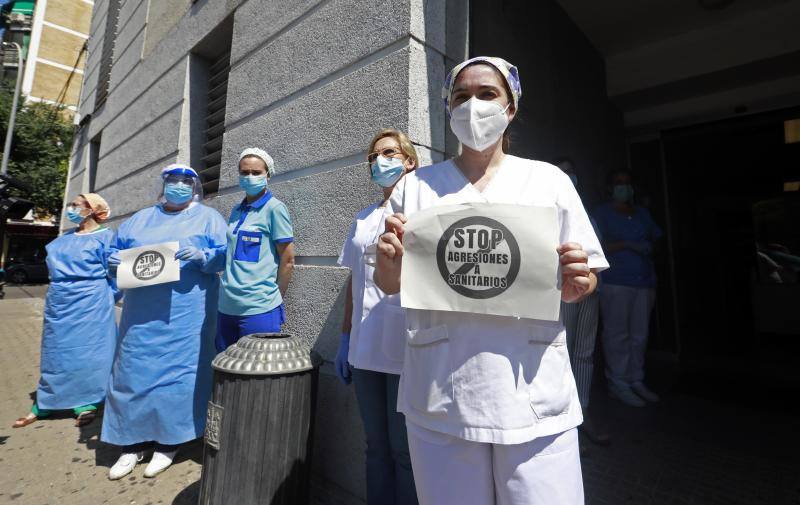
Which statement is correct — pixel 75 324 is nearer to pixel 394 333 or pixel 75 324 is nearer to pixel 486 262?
pixel 394 333

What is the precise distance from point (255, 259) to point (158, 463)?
66.2 inches

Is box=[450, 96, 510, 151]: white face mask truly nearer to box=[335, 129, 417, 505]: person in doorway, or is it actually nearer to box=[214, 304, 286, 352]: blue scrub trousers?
box=[335, 129, 417, 505]: person in doorway

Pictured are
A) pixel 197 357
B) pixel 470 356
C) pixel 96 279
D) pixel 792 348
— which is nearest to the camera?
pixel 470 356

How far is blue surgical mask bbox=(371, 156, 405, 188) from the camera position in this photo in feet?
6.63

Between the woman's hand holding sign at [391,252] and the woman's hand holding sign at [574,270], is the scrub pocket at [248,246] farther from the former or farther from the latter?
the woman's hand holding sign at [574,270]

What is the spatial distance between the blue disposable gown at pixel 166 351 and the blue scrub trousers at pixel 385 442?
1672mm

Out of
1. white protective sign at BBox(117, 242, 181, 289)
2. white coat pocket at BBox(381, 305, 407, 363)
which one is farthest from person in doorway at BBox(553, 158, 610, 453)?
white protective sign at BBox(117, 242, 181, 289)

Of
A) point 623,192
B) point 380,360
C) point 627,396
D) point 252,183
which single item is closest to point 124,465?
point 252,183

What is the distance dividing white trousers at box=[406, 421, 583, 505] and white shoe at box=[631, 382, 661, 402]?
311 centimetres

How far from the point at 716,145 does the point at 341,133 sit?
5.30m

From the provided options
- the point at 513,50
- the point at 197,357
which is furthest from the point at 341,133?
the point at 197,357

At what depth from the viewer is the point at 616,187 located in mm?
3607

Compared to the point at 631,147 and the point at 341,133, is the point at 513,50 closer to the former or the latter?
the point at 341,133

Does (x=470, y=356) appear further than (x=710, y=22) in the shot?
No
